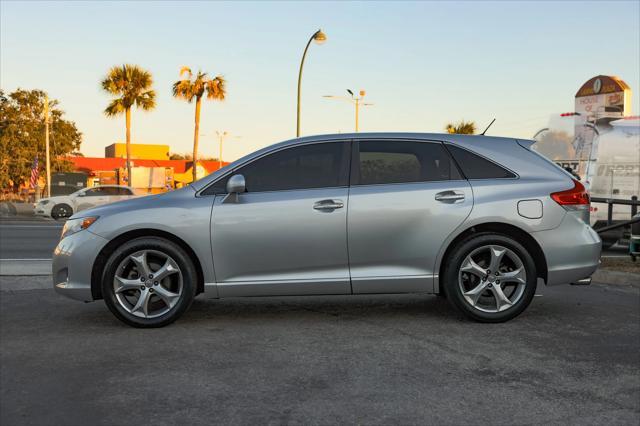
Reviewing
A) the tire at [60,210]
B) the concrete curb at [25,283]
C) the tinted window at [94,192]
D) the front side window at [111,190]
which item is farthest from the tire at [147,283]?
the tire at [60,210]

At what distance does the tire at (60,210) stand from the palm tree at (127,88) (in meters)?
17.3

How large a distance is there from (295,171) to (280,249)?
2.33 feet

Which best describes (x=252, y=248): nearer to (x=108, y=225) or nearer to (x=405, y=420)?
(x=108, y=225)

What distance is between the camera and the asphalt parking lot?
3385mm

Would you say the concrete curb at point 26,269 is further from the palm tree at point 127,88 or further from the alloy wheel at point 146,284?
the palm tree at point 127,88

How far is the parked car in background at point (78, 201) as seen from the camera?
25000 millimetres

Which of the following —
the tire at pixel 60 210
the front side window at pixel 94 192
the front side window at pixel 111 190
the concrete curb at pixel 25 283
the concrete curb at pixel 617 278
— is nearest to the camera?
the concrete curb at pixel 25 283

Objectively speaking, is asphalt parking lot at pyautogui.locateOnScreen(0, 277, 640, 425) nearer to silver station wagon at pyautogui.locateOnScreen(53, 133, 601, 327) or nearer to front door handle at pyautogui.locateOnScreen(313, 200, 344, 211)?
silver station wagon at pyautogui.locateOnScreen(53, 133, 601, 327)

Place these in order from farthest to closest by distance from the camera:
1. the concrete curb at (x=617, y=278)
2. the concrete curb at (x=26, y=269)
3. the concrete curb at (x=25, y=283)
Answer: the concrete curb at (x=26, y=269)
the concrete curb at (x=617, y=278)
the concrete curb at (x=25, y=283)

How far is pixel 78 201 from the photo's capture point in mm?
25234

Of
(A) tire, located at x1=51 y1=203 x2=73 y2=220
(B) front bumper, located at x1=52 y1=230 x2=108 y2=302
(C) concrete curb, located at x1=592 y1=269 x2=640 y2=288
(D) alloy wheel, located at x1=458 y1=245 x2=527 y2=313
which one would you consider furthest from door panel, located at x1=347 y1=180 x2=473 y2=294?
(A) tire, located at x1=51 y1=203 x2=73 y2=220

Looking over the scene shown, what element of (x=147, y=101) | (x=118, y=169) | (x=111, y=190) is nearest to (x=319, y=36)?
(x=111, y=190)

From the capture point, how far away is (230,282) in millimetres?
5371

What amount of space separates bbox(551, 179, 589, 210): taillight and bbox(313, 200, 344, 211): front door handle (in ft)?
5.97
